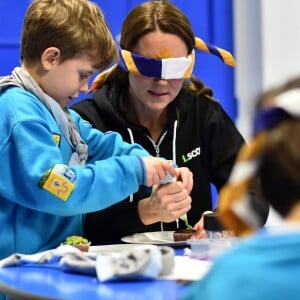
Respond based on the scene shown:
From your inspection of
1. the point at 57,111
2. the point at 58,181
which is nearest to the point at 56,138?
the point at 57,111

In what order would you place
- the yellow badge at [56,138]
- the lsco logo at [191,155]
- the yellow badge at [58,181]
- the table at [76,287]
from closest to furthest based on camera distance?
the table at [76,287] → the yellow badge at [58,181] → the yellow badge at [56,138] → the lsco logo at [191,155]

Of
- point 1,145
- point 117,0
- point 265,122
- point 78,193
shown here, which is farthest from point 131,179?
point 117,0

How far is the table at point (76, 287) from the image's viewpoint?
106 centimetres

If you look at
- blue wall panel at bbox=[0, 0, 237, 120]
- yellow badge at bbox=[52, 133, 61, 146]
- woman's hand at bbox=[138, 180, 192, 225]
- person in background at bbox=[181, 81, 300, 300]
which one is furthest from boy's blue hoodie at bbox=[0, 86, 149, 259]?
blue wall panel at bbox=[0, 0, 237, 120]

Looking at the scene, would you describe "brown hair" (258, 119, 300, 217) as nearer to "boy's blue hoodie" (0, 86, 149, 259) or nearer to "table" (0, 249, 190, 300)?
"table" (0, 249, 190, 300)

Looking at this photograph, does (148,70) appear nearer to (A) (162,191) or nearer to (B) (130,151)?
(B) (130,151)

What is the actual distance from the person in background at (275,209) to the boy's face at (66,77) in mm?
839

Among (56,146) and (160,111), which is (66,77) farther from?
(160,111)

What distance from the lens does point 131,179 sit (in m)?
1.50

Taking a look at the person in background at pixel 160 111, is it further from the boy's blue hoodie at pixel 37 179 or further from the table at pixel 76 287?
the table at pixel 76 287

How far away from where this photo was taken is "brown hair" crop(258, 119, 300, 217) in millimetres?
770

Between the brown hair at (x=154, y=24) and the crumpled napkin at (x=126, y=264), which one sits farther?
the brown hair at (x=154, y=24)

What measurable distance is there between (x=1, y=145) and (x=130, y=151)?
0.38 meters

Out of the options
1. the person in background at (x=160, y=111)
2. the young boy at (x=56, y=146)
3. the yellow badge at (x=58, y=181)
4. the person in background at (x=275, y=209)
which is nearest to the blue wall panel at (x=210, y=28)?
the person in background at (x=160, y=111)
